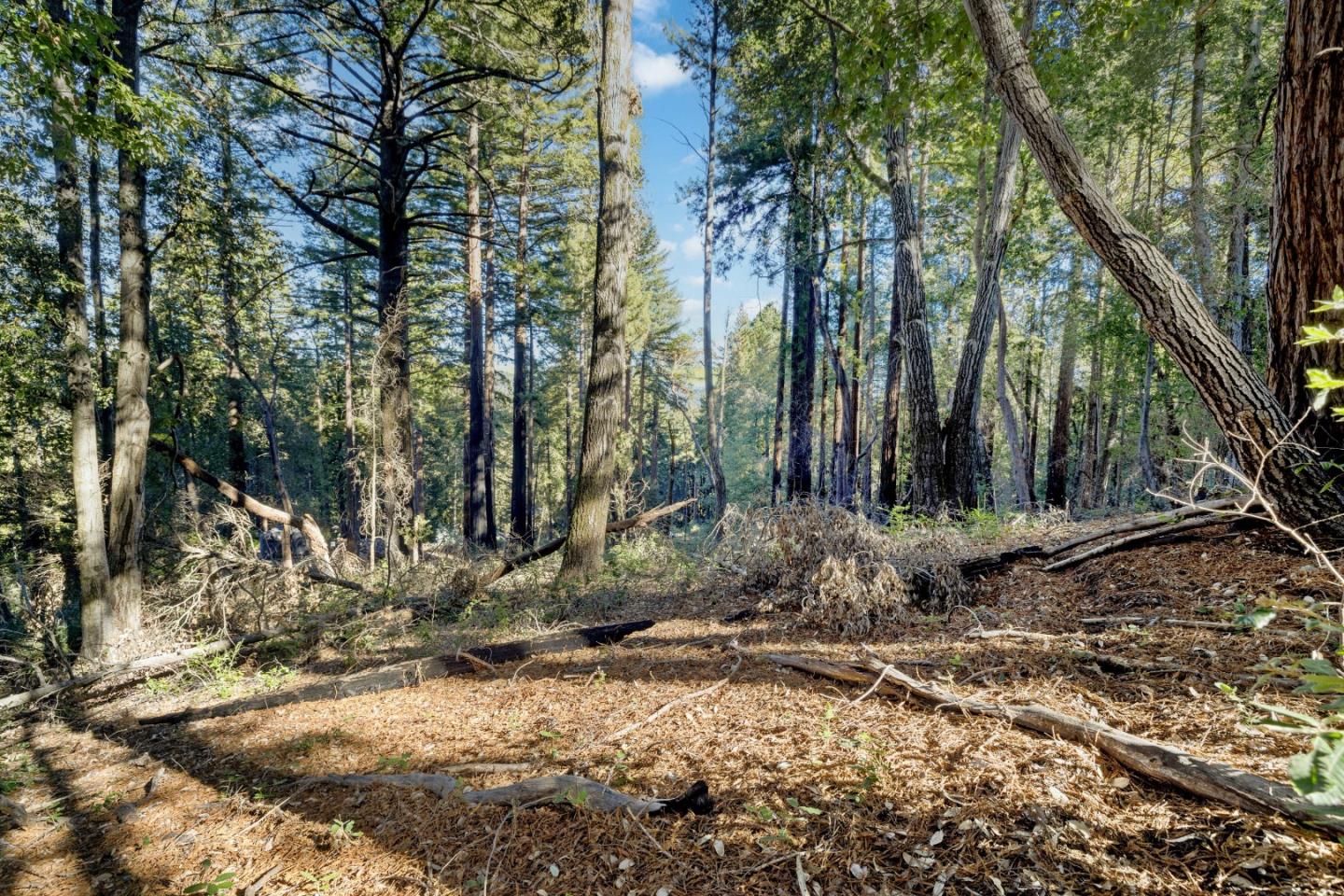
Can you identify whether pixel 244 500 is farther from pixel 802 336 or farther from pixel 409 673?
pixel 802 336

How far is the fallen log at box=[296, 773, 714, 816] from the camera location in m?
2.02

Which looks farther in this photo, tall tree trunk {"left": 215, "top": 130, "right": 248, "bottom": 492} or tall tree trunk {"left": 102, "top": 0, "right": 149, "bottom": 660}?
tall tree trunk {"left": 215, "top": 130, "right": 248, "bottom": 492}

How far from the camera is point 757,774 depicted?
2146 millimetres

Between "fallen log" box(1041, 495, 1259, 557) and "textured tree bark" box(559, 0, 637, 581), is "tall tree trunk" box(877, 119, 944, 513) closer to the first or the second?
"fallen log" box(1041, 495, 1259, 557)

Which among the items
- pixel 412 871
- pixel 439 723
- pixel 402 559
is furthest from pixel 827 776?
pixel 402 559

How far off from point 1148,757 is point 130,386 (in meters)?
9.12

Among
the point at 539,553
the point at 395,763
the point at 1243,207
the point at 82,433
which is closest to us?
the point at 395,763

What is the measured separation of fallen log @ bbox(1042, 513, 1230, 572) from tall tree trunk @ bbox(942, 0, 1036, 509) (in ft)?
10.0

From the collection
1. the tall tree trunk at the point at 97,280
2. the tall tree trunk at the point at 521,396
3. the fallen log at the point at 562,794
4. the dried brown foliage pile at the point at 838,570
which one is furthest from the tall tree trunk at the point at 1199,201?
the tall tree trunk at the point at 97,280

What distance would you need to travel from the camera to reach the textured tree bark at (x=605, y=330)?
6.34 metres

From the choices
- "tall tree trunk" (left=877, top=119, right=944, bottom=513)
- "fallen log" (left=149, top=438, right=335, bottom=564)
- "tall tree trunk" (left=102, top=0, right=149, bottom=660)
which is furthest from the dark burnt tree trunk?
"tall tree trunk" (left=877, top=119, right=944, bottom=513)

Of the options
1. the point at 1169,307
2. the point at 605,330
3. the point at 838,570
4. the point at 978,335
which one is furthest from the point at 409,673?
the point at 978,335

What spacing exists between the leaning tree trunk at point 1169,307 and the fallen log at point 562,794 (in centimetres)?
350

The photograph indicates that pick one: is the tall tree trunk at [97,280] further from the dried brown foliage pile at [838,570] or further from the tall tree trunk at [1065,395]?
the tall tree trunk at [1065,395]
